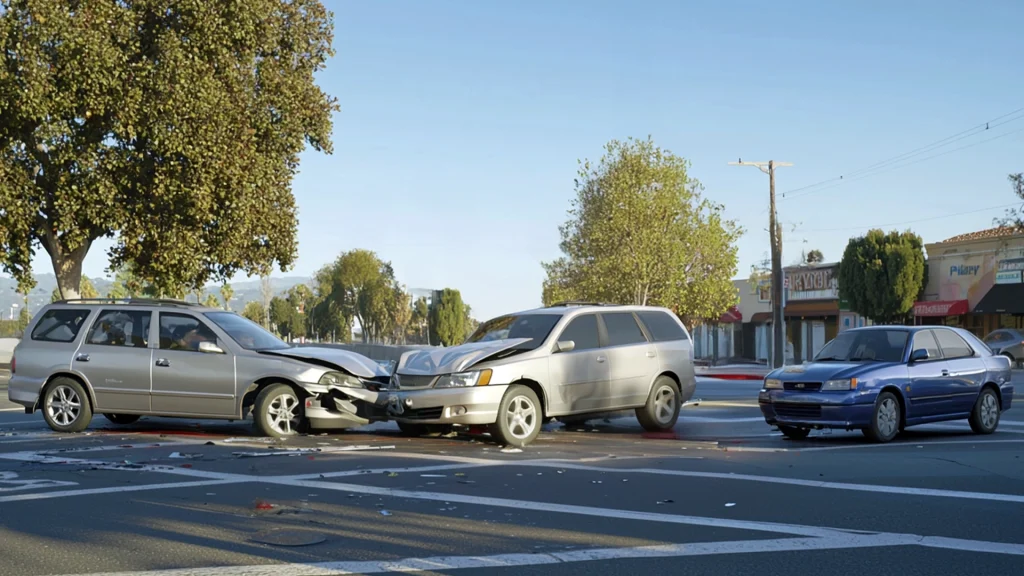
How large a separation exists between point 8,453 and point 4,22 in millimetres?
16024

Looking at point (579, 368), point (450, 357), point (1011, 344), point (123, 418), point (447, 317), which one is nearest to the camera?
point (450, 357)

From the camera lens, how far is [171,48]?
25531 millimetres

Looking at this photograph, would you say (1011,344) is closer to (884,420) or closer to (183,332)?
(884,420)

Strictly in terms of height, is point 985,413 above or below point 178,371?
below

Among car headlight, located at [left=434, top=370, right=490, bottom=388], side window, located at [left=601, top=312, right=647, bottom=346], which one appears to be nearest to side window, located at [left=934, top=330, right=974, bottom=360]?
side window, located at [left=601, top=312, right=647, bottom=346]

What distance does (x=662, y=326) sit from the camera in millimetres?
15273

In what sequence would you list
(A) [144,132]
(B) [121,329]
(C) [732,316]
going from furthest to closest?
(C) [732,316], (A) [144,132], (B) [121,329]

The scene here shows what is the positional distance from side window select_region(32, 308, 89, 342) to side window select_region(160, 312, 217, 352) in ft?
3.88

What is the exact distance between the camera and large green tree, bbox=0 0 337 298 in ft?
80.7

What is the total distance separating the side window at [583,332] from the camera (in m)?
14.0

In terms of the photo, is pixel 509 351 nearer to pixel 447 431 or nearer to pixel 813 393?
pixel 447 431

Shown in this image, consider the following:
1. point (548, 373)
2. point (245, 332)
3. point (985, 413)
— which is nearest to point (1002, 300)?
point (985, 413)

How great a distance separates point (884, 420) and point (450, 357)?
5.45m

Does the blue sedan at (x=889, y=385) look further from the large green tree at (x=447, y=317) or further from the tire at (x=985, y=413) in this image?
the large green tree at (x=447, y=317)
